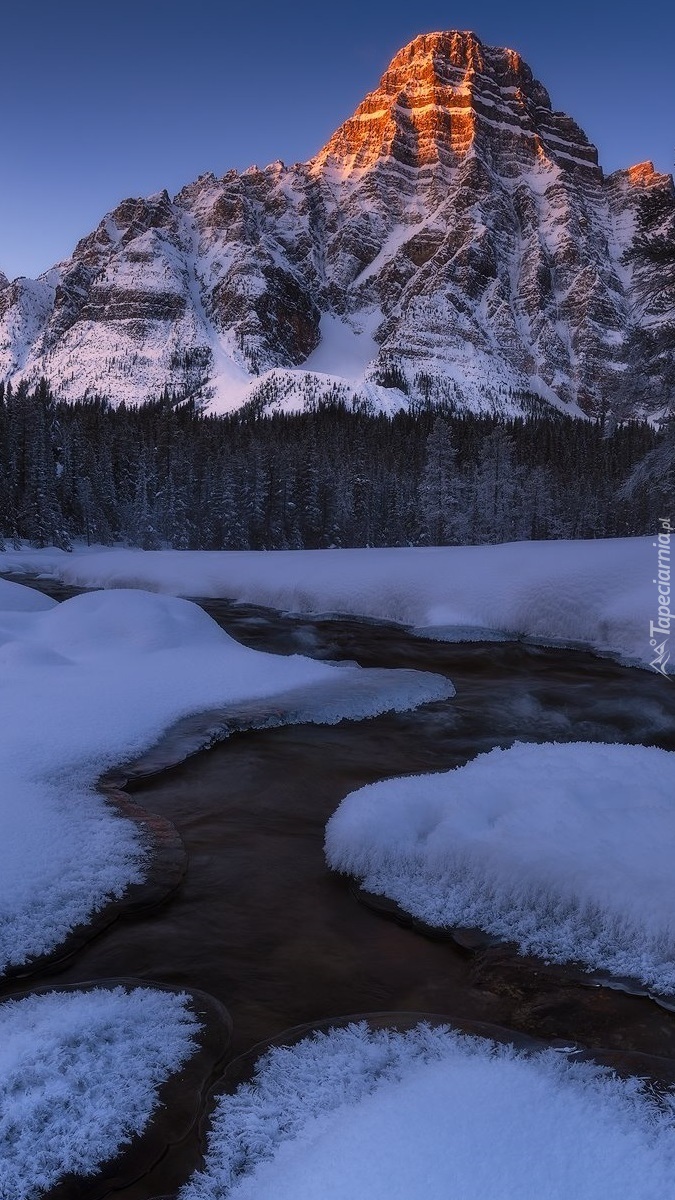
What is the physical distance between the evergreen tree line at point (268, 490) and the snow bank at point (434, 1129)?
171 ft

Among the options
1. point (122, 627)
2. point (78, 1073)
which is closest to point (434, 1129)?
point (78, 1073)

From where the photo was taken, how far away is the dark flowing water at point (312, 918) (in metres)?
3.33

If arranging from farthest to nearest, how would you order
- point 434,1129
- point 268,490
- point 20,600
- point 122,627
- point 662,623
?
point 268,490
point 20,600
point 662,623
point 122,627
point 434,1129

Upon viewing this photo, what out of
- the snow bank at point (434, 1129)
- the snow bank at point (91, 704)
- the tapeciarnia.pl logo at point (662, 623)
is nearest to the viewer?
the snow bank at point (434, 1129)

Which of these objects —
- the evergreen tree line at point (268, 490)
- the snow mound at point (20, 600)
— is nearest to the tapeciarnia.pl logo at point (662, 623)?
the snow mound at point (20, 600)

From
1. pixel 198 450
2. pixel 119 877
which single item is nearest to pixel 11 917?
pixel 119 877

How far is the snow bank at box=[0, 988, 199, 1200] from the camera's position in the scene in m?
2.37

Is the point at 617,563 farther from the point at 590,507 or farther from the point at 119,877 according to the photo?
the point at 590,507

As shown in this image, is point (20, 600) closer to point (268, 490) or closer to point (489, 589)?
point (489, 589)

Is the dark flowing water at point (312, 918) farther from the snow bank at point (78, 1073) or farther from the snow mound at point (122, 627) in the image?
the snow mound at point (122, 627)

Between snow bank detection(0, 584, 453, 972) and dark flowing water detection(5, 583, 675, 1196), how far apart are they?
1.24 ft

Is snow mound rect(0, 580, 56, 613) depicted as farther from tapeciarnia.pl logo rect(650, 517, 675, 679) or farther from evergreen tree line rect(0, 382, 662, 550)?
evergreen tree line rect(0, 382, 662, 550)

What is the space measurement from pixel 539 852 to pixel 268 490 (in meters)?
69.1

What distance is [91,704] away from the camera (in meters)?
7.59
